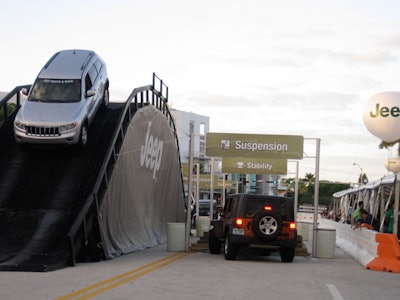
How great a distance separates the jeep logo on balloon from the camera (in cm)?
1641

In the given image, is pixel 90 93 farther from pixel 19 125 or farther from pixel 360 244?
pixel 360 244

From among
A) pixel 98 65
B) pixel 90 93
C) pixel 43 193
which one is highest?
pixel 98 65

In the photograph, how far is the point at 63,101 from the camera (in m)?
20.4

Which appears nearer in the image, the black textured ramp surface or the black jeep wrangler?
the black textured ramp surface

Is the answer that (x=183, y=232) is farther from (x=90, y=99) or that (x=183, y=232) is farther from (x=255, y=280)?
(x=255, y=280)

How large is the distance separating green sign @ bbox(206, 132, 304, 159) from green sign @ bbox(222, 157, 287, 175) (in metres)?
3.55

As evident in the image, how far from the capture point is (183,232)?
2120 cm

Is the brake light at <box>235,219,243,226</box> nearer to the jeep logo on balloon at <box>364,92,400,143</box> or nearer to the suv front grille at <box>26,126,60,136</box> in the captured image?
the jeep logo on balloon at <box>364,92,400,143</box>

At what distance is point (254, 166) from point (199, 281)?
543 inches

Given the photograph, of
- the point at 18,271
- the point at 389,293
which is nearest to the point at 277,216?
the point at 389,293

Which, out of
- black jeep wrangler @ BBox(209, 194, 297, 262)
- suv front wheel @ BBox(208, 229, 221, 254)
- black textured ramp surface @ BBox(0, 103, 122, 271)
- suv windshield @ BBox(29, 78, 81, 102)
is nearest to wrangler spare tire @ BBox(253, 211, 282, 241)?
black jeep wrangler @ BBox(209, 194, 297, 262)

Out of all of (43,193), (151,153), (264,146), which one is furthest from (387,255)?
(151,153)

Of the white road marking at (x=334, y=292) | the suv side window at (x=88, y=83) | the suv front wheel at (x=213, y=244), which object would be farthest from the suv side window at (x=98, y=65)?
the white road marking at (x=334, y=292)

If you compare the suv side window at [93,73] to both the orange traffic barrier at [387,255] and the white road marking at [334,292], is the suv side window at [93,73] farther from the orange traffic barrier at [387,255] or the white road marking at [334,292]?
the white road marking at [334,292]
